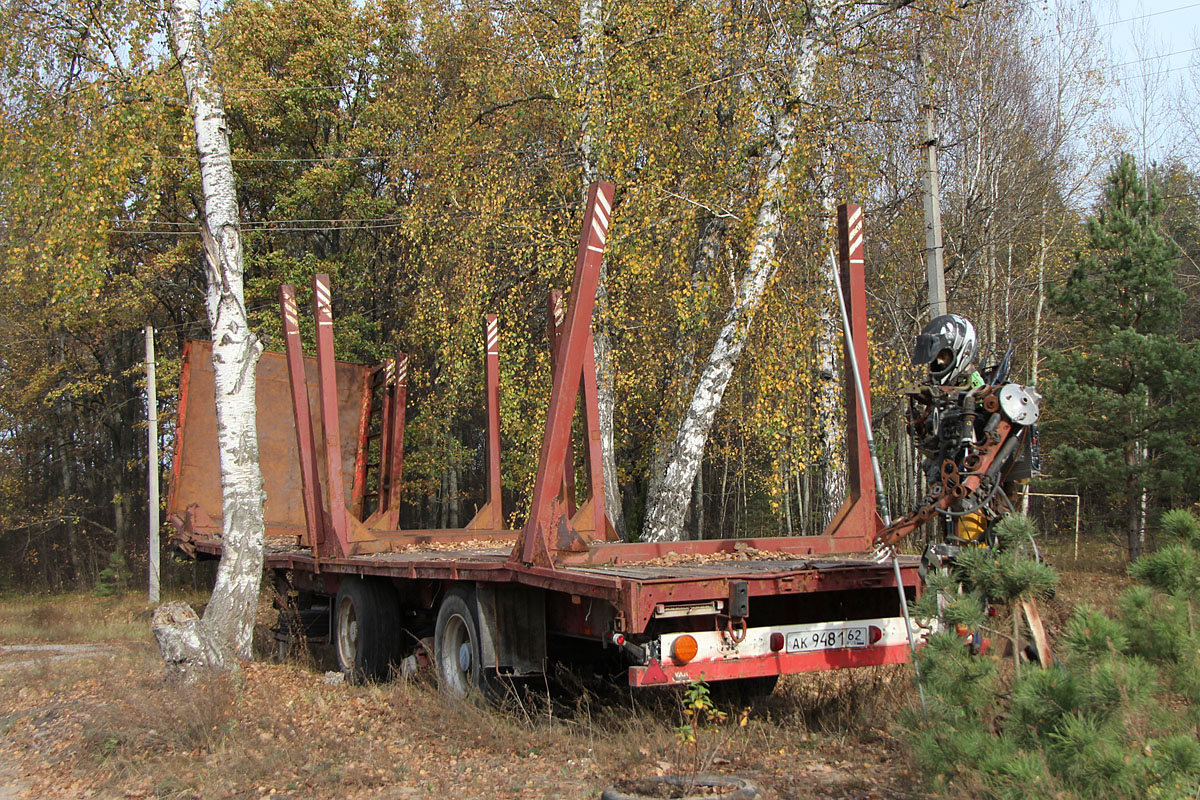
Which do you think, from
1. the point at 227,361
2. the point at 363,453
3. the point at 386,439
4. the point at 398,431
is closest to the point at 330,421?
the point at 227,361

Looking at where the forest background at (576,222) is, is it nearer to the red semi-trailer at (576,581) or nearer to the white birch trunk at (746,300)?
the white birch trunk at (746,300)

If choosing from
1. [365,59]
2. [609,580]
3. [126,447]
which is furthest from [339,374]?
[126,447]

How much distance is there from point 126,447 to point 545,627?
27.0m

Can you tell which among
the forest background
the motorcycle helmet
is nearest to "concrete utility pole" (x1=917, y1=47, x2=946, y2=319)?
the forest background

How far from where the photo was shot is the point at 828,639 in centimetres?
556

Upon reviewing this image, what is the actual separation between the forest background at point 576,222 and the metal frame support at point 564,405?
15.3ft

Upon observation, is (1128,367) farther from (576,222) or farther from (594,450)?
(594,450)

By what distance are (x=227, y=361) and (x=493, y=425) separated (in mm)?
2692

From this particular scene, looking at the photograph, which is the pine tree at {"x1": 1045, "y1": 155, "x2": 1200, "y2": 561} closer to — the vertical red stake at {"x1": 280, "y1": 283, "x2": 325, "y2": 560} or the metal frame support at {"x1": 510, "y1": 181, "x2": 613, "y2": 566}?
the vertical red stake at {"x1": 280, "y1": 283, "x2": 325, "y2": 560}

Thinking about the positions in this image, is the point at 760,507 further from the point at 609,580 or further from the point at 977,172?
the point at 609,580

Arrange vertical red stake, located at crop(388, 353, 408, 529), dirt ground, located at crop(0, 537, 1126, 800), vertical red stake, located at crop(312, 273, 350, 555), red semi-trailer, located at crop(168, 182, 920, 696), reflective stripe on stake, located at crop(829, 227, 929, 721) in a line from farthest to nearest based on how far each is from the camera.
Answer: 1. vertical red stake, located at crop(388, 353, 408, 529)
2. vertical red stake, located at crop(312, 273, 350, 555)
3. red semi-trailer, located at crop(168, 182, 920, 696)
4. dirt ground, located at crop(0, 537, 1126, 800)
5. reflective stripe on stake, located at crop(829, 227, 929, 721)

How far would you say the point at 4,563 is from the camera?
29.9m

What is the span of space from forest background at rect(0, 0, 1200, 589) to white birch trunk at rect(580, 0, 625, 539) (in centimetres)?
7

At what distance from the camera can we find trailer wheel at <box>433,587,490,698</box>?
21.5 ft
